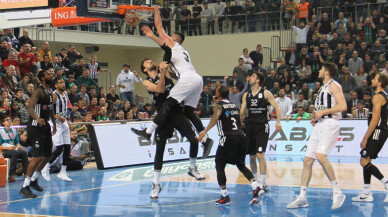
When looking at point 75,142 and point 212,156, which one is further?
point 212,156

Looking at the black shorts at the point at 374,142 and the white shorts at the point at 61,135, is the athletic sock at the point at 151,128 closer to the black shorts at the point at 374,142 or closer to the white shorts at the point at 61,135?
the black shorts at the point at 374,142

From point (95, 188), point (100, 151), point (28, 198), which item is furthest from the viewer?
point (100, 151)

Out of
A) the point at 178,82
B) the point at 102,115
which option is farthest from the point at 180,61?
the point at 102,115

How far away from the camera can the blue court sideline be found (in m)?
9.15

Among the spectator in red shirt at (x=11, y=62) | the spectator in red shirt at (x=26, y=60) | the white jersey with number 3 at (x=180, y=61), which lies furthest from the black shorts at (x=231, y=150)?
the spectator in red shirt at (x=11, y=62)

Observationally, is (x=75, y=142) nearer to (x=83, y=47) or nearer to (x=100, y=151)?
(x=100, y=151)

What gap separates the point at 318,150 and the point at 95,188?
5.22 meters

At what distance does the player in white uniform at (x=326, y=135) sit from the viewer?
9156mm

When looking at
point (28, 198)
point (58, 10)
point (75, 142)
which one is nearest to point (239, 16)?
point (58, 10)

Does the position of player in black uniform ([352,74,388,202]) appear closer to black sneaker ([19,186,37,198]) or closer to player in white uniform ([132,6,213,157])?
player in white uniform ([132,6,213,157])

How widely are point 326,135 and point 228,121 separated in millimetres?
1653

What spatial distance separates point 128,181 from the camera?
1312 centimetres

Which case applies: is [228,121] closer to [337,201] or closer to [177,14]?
[337,201]

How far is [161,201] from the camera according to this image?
10.3 metres
